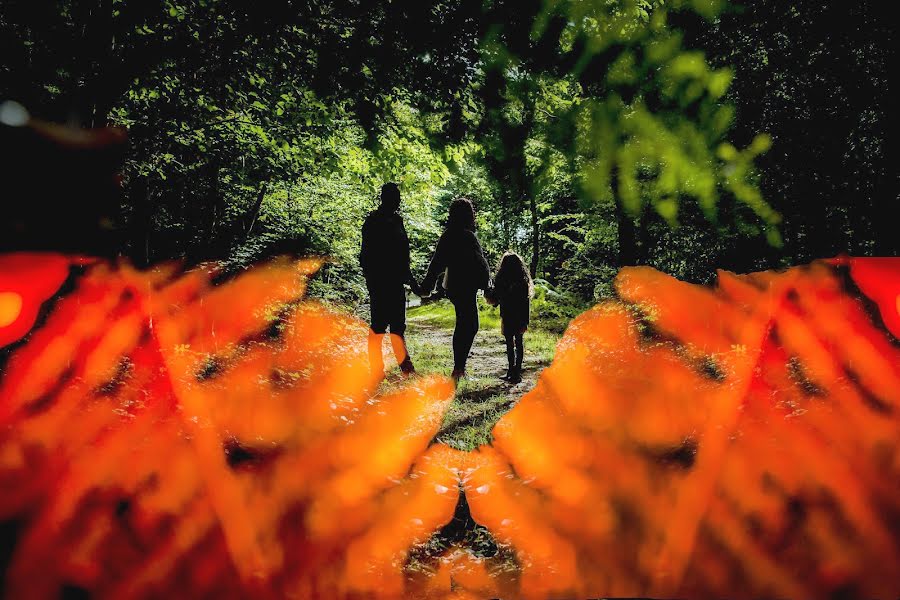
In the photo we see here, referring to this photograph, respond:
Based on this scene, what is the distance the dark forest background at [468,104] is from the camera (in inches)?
174

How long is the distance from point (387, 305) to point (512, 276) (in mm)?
1886

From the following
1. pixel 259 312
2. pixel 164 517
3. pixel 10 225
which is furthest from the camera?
pixel 259 312

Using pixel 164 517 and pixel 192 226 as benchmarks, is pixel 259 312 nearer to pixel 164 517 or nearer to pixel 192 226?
pixel 192 226

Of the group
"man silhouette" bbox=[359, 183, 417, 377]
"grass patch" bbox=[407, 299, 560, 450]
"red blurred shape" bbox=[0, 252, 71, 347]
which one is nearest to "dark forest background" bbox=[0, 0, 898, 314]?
"red blurred shape" bbox=[0, 252, 71, 347]

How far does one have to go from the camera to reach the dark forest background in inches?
174

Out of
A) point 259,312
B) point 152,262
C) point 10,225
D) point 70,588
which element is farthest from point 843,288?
point 152,262

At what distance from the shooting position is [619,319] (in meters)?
8.67

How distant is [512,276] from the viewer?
6234 mm

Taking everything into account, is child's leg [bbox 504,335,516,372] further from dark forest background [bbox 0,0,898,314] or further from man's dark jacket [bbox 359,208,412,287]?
dark forest background [bbox 0,0,898,314]

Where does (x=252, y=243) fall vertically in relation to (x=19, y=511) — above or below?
above

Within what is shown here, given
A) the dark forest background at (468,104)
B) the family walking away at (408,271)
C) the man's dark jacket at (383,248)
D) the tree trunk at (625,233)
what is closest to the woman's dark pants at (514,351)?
the family walking away at (408,271)

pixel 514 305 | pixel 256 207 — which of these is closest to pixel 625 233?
pixel 514 305

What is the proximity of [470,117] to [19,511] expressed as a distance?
6203mm

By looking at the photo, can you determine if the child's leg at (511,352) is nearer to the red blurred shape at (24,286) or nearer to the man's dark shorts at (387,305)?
the man's dark shorts at (387,305)
